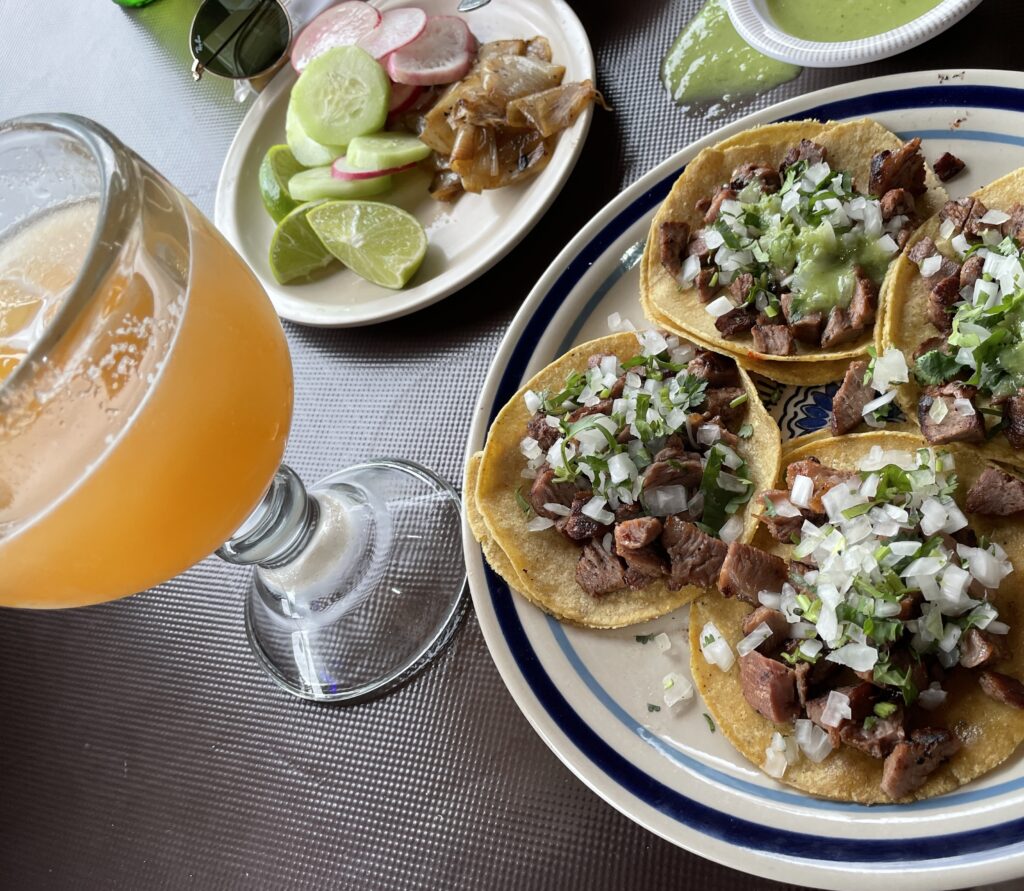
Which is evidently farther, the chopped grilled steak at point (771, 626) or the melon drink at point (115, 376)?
the chopped grilled steak at point (771, 626)

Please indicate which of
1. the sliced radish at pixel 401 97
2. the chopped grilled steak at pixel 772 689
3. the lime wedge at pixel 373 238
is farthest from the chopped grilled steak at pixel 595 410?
the sliced radish at pixel 401 97

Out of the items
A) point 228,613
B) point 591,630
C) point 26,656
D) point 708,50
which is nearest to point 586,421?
point 591,630

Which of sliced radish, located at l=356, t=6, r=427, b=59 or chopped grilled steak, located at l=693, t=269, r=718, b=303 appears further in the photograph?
sliced radish, located at l=356, t=6, r=427, b=59

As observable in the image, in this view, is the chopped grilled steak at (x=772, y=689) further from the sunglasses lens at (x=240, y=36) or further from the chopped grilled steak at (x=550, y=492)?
the sunglasses lens at (x=240, y=36)

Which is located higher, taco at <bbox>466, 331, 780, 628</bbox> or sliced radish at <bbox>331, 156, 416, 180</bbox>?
sliced radish at <bbox>331, 156, 416, 180</bbox>

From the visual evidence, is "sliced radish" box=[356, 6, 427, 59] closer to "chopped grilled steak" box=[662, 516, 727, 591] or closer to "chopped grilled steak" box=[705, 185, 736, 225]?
"chopped grilled steak" box=[705, 185, 736, 225]

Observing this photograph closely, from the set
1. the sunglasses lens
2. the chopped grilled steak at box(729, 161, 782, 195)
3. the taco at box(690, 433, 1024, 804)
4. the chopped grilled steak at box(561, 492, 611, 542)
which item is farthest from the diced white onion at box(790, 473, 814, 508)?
the sunglasses lens
